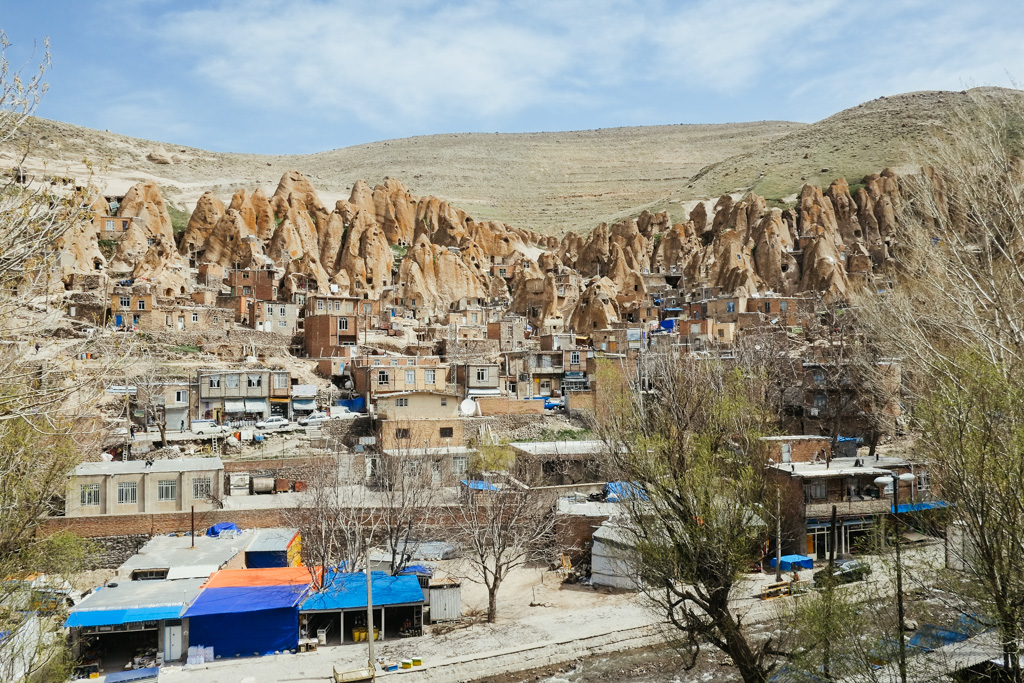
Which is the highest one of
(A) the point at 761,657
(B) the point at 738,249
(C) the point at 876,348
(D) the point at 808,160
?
(D) the point at 808,160

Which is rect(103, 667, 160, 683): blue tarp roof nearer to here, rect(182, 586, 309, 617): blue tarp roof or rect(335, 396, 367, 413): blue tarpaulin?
rect(182, 586, 309, 617): blue tarp roof

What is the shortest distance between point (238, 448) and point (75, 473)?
34.7 feet

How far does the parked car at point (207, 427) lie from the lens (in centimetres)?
3946

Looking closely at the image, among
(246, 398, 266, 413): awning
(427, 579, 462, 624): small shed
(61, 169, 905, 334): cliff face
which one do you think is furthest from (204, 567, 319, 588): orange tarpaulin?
(61, 169, 905, 334): cliff face

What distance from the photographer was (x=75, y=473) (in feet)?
90.1

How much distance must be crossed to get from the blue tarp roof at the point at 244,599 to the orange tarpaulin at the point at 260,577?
28cm

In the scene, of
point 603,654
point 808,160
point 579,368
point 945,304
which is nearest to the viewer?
point 603,654

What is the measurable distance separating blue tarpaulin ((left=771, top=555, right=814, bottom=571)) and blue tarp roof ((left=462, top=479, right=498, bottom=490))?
10.8 m

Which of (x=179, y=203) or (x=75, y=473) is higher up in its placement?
(x=179, y=203)

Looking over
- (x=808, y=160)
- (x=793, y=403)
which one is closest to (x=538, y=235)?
(x=808, y=160)

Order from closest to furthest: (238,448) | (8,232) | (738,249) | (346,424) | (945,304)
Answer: (8,232) < (945,304) < (238,448) < (346,424) < (738,249)

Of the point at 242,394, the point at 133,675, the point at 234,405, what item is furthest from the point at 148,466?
the point at 242,394

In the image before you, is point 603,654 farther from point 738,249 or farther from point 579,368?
point 738,249

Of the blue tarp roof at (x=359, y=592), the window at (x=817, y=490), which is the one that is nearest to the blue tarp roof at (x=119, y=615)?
the blue tarp roof at (x=359, y=592)
